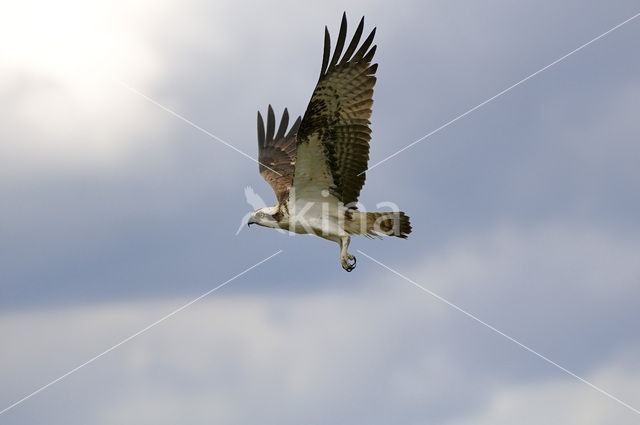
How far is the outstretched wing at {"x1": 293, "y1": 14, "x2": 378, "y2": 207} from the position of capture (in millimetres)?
11469

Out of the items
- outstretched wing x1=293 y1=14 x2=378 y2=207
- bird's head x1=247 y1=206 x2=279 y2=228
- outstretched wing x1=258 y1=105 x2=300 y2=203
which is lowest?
bird's head x1=247 y1=206 x2=279 y2=228

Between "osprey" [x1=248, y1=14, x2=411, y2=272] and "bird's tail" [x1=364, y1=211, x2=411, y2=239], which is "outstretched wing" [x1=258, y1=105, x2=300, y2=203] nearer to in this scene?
"osprey" [x1=248, y1=14, x2=411, y2=272]

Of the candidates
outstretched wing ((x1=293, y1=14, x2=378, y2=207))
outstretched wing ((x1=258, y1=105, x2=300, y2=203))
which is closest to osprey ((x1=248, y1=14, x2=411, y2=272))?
outstretched wing ((x1=293, y1=14, x2=378, y2=207))

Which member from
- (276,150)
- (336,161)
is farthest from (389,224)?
(276,150)

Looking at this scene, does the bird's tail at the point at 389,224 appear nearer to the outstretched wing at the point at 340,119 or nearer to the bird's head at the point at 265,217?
the outstretched wing at the point at 340,119

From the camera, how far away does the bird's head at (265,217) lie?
13.1 m

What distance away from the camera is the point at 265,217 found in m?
13.2

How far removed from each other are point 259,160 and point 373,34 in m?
5.36

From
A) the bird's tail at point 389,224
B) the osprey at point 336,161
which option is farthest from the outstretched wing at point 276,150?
the bird's tail at point 389,224

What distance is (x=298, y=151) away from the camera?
12.0 m

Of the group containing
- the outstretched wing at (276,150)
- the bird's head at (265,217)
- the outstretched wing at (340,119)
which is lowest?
the bird's head at (265,217)

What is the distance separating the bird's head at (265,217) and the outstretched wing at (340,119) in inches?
39.8

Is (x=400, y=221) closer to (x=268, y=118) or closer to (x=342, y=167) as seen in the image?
(x=342, y=167)

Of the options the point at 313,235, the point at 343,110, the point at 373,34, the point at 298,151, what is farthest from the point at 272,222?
the point at 373,34
